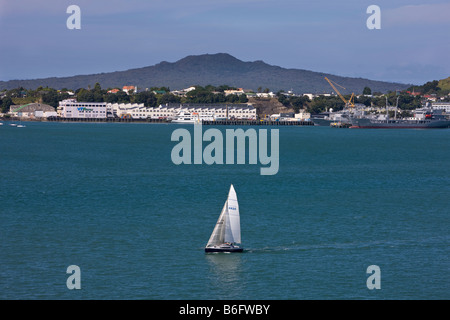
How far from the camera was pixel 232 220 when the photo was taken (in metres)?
36.7

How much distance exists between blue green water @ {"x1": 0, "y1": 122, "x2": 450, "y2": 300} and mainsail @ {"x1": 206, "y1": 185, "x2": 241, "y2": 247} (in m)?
0.97

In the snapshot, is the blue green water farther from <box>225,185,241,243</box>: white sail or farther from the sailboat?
<box>225,185,241,243</box>: white sail

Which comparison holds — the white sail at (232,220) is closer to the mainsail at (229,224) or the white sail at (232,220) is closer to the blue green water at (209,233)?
the mainsail at (229,224)

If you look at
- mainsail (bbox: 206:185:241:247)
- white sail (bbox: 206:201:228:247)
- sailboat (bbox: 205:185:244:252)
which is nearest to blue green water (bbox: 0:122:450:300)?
sailboat (bbox: 205:185:244:252)

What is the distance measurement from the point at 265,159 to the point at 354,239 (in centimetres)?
6174

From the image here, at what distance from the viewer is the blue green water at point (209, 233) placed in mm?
32438

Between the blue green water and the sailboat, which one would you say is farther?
the sailboat

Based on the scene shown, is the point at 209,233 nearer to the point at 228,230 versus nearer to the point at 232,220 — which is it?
the point at 228,230

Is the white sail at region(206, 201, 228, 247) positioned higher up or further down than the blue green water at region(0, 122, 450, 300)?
higher up

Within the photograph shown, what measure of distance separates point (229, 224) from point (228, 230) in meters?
0.40

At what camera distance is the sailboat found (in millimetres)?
36684

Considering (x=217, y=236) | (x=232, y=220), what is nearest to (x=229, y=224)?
(x=232, y=220)

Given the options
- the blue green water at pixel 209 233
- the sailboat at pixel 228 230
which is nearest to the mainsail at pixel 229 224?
the sailboat at pixel 228 230
